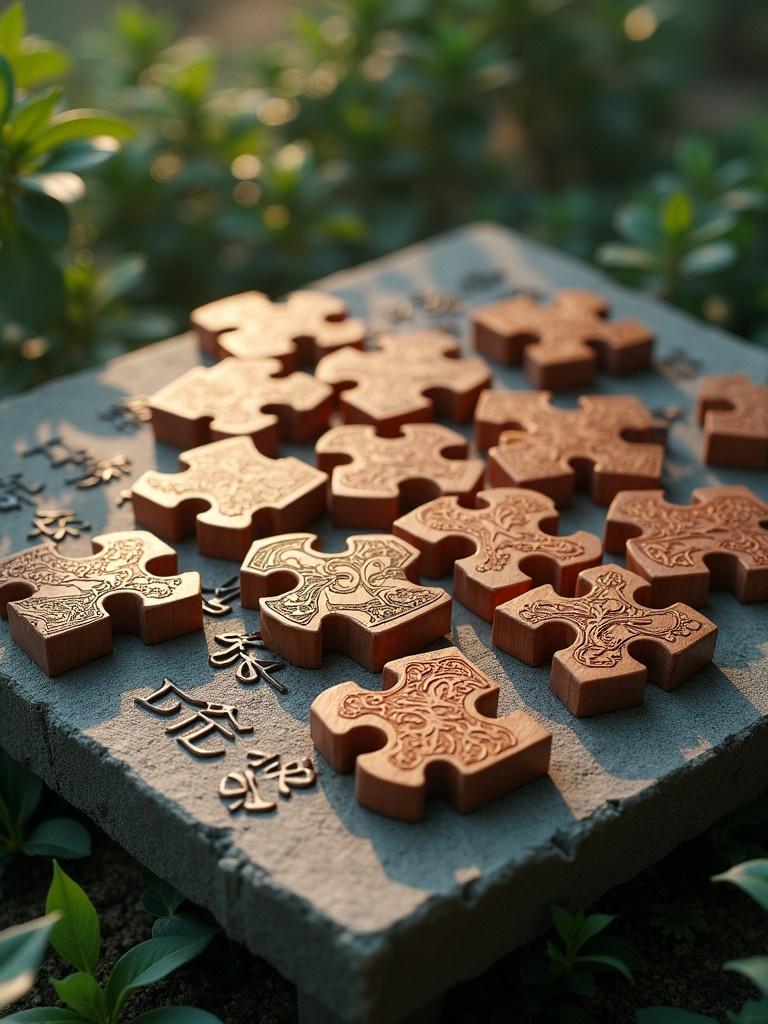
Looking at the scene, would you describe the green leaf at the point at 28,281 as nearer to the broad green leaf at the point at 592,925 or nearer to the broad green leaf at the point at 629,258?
the broad green leaf at the point at 629,258

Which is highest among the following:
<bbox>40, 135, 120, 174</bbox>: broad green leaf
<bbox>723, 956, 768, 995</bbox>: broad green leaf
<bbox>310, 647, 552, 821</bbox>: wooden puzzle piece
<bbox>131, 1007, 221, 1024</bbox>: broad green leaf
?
<bbox>40, 135, 120, 174</bbox>: broad green leaf

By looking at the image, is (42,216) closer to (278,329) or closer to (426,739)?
(278,329)

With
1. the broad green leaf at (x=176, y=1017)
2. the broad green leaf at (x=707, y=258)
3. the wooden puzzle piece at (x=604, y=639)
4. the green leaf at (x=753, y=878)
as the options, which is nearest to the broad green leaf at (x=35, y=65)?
the broad green leaf at (x=707, y=258)

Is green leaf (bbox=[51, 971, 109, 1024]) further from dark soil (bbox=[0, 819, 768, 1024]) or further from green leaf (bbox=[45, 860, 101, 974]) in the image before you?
dark soil (bbox=[0, 819, 768, 1024])

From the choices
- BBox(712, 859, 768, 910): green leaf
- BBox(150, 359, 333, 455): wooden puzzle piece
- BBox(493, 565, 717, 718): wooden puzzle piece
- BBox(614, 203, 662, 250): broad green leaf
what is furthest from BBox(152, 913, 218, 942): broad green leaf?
BBox(614, 203, 662, 250): broad green leaf

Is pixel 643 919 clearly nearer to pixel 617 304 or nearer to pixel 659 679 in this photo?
pixel 659 679

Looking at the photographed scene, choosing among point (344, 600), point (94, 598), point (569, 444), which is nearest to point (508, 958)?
point (344, 600)
